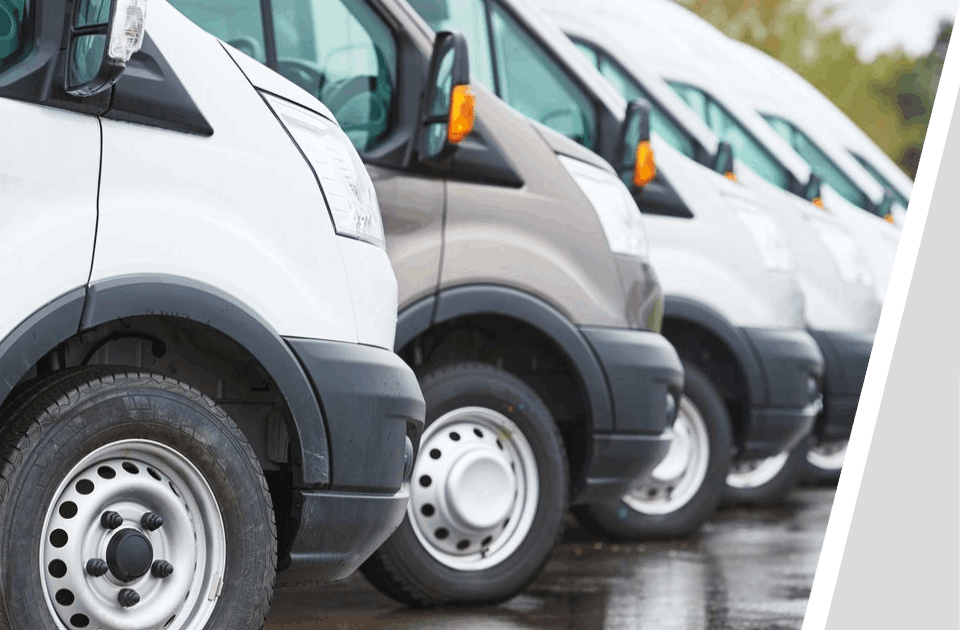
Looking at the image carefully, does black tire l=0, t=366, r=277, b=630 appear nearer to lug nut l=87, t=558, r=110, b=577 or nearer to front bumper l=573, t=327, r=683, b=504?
lug nut l=87, t=558, r=110, b=577

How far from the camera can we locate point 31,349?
3115 millimetres

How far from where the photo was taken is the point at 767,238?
24.6 feet

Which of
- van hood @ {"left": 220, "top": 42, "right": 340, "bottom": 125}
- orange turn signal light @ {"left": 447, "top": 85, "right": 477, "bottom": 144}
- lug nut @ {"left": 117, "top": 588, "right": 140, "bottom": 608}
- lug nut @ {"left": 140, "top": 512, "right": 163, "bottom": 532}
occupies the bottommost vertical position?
lug nut @ {"left": 117, "top": 588, "right": 140, "bottom": 608}

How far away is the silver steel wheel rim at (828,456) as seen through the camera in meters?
9.63

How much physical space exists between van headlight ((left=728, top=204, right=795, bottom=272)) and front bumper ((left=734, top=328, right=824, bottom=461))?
0.32m

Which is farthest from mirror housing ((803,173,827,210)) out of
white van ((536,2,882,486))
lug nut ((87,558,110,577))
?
lug nut ((87,558,110,577))

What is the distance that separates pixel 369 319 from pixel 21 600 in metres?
1.13

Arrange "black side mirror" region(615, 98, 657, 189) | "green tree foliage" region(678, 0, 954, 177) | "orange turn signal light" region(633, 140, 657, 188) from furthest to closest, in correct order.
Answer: "green tree foliage" region(678, 0, 954, 177) → "orange turn signal light" region(633, 140, 657, 188) → "black side mirror" region(615, 98, 657, 189)

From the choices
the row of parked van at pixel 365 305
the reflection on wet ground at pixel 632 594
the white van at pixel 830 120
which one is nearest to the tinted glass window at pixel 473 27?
the row of parked van at pixel 365 305

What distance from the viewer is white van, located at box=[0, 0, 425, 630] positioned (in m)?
3.14

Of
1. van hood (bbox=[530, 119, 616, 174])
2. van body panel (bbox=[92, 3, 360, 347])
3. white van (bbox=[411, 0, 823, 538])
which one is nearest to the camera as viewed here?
van body panel (bbox=[92, 3, 360, 347])

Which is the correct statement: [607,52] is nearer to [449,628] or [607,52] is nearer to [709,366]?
[709,366]

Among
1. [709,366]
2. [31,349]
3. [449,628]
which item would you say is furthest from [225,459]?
[709,366]

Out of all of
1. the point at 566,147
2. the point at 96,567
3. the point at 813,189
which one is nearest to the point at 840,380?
the point at 813,189
